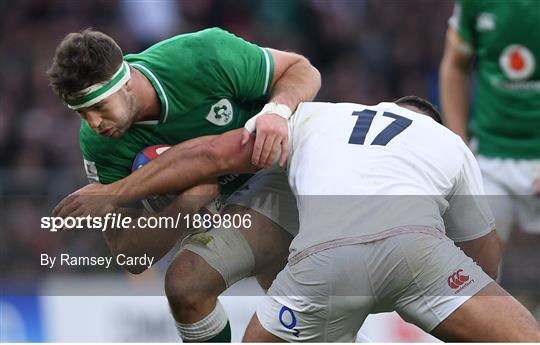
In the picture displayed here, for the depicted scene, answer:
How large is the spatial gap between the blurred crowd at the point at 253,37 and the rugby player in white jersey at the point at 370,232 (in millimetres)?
4912

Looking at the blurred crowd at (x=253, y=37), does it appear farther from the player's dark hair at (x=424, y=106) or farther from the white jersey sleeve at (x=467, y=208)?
the white jersey sleeve at (x=467, y=208)

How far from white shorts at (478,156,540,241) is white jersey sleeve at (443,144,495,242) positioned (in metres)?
1.45

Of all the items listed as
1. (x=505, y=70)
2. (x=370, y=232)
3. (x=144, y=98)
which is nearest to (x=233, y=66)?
(x=144, y=98)

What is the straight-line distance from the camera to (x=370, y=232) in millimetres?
3453

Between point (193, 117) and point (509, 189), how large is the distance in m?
2.09

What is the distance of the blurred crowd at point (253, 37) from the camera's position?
8695 millimetres

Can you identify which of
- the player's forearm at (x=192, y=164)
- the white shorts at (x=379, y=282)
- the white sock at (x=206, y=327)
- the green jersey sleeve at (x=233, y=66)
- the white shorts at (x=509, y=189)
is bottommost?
the white shorts at (x=509, y=189)

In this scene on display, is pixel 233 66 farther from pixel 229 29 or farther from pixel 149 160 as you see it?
pixel 229 29

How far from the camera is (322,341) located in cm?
358

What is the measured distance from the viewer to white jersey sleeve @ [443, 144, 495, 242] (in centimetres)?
374

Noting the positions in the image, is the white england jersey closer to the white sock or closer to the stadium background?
the white sock

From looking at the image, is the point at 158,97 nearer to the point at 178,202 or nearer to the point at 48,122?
the point at 178,202

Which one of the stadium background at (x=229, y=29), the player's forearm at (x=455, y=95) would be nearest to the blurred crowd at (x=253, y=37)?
the stadium background at (x=229, y=29)

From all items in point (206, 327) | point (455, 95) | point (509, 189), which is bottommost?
point (509, 189)
